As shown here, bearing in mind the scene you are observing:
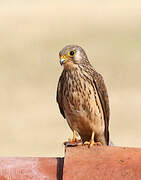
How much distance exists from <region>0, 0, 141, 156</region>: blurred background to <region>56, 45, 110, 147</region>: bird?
6.06 metres

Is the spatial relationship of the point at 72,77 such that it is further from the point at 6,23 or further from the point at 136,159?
the point at 6,23

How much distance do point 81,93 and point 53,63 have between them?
14.1 m

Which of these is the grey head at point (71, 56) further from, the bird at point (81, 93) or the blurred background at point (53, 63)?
the blurred background at point (53, 63)

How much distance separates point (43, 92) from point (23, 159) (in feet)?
43.0

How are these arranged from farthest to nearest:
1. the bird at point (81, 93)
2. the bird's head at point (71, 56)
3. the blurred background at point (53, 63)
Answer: the blurred background at point (53, 63) < the bird at point (81, 93) < the bird's head at point (71, 56)

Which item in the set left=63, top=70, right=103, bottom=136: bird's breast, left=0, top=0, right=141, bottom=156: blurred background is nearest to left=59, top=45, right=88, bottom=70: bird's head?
left=63, top=70, right=103, bottom=136: bird's breast

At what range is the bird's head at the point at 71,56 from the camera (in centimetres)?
648

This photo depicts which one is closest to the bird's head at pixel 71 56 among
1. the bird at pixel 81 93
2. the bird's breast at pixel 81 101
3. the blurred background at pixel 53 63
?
the bird at pixel 81 93

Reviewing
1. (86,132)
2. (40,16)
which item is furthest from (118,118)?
(40,16)

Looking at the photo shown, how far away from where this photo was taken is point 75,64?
263 inches

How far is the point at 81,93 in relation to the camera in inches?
259

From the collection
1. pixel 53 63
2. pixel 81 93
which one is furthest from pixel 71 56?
pixel 53 63

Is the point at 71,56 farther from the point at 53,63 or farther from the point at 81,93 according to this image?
the point at 53,63

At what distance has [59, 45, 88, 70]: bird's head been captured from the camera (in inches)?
255
